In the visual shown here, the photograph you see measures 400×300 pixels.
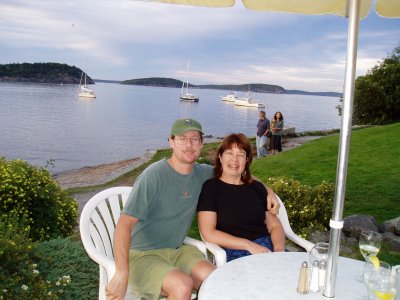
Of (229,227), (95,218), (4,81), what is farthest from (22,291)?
(4,81)

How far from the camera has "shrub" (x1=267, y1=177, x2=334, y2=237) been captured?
5703 mm

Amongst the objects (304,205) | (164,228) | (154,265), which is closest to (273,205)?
(164,228)

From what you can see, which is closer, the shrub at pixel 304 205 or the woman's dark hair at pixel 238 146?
the woman's dark hair at pixel 238 146

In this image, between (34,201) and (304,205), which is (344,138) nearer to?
(34,201)

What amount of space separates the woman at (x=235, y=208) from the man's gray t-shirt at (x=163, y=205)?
131 millimetres

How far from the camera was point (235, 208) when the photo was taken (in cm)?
297

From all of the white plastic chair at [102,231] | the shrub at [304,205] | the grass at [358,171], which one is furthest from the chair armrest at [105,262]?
the shrub at [304,205]

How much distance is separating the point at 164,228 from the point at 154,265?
0.28 metres

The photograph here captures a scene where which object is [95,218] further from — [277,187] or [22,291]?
[277,187]

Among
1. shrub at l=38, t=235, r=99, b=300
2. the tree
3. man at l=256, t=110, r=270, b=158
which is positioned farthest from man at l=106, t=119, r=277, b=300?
the tree

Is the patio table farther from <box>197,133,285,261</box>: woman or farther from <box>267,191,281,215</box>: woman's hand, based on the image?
<box>267,191,281,215</box>: woman's hand

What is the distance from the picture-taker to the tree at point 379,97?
31.4m

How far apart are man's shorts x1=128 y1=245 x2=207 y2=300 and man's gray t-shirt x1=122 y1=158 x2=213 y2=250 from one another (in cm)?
6

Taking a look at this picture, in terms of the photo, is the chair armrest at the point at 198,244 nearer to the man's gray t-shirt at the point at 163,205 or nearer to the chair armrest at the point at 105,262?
the man's gray t-shirt at the point at 163,205
